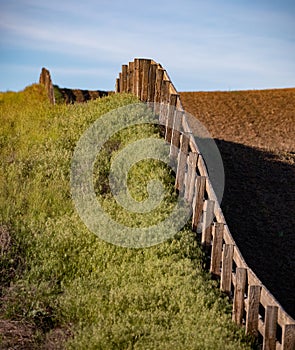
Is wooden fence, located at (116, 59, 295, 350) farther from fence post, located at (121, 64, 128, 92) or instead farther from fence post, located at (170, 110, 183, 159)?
fence post, located at (121, 64, 128, 92)

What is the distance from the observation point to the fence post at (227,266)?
8562 mm

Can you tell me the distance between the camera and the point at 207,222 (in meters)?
9.52

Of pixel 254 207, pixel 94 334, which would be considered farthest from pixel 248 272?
pixel 254 207

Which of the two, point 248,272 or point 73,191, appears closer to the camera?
point 248,272

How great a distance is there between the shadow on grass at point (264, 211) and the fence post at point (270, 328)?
8.45ft

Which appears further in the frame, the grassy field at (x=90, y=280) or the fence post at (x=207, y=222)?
the fence post at (x=207, y=222)

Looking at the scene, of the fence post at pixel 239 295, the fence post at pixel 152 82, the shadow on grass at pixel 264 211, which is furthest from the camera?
the fence post at pixel 152 82

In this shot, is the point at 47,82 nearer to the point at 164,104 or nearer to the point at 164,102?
the point at 164,102

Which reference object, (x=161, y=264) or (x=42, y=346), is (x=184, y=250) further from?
(x=42, y=346)

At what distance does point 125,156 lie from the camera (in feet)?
39.0

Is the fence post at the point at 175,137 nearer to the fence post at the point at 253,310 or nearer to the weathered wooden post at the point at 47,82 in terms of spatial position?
the fence post at the point at 253,310

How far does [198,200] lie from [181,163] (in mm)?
1043

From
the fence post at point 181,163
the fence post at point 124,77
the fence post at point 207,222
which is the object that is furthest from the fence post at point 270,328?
the fence post at point 124,77

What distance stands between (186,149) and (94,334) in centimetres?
439
